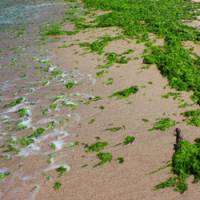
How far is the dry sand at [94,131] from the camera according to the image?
21.0 ft

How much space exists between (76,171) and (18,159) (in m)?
1.37

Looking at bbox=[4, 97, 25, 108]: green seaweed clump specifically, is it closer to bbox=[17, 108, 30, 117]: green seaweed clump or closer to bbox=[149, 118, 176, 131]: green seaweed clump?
bbox=[17, 108, 30, 117]: green seaweed clump

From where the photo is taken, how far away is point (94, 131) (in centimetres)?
803

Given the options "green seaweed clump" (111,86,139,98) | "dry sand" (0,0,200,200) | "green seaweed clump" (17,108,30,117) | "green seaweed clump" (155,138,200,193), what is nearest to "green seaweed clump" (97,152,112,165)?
"dry sand" (0,0,200,200)

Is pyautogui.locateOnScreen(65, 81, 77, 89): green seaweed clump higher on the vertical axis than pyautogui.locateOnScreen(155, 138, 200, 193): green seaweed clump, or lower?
higher

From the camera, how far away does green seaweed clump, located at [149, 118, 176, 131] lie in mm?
7715

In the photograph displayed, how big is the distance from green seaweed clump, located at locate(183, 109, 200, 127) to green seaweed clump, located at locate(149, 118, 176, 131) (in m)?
0.36

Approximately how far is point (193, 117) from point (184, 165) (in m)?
1.67

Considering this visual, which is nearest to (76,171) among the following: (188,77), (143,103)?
(143,103)

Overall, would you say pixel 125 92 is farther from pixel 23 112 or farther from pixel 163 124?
pixel 23 112

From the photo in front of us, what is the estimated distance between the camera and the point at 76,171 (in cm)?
687

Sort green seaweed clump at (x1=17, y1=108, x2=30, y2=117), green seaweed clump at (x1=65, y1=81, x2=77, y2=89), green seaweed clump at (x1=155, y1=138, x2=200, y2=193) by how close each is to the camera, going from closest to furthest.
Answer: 1. green seaweed clump at (x1=155, y1=138, x2=200, y2=193)
2. green seaweed clump at (x1=17, y1=108, x2=30, y2=117)
3. green seaweed clump at (x1=65, y1=81, x2=77, y2=89)

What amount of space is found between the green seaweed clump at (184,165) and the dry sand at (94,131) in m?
0.14

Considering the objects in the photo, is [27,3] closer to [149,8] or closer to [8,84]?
[149,8]
